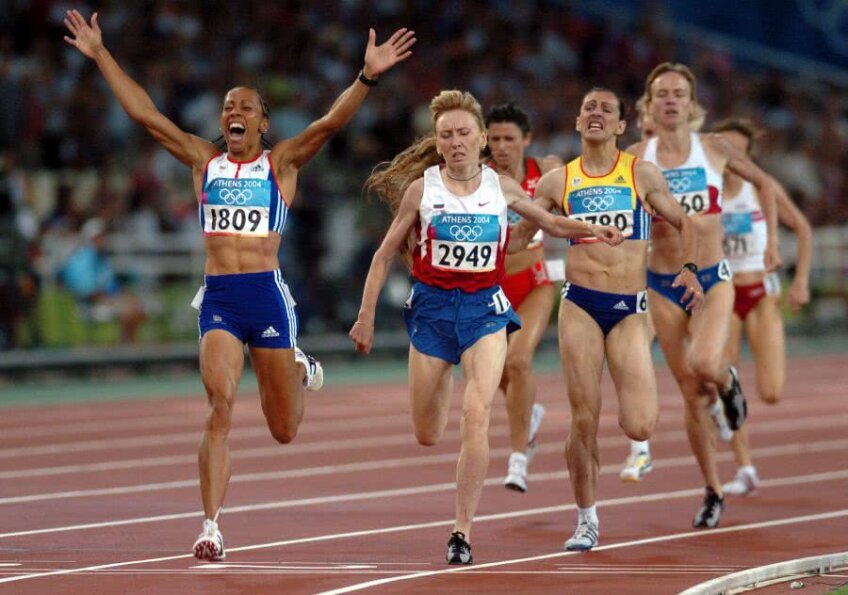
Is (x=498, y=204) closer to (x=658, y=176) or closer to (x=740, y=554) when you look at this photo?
(x=658, y=176)

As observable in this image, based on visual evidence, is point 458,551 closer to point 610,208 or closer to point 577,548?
point 577,548

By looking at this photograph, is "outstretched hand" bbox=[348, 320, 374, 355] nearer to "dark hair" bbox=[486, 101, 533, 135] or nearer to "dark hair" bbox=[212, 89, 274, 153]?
"dark hair" bbox=[212, 89, 274, 153]

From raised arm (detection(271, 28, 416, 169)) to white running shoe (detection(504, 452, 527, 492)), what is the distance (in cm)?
292

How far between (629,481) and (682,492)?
33 cm

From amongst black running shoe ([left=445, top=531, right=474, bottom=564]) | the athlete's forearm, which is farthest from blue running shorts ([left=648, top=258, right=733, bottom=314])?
the athlete's forearm

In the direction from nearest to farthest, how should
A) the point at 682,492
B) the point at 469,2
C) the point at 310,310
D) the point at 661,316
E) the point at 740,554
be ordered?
the point at 740,554
the point at 661,316
the point at 682,492
the point at 310,310
the point at 469,2

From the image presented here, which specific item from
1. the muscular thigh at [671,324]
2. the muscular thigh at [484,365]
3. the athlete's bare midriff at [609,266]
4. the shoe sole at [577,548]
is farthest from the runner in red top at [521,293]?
the muscular thigh at [484,365]

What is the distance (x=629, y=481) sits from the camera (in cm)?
1192

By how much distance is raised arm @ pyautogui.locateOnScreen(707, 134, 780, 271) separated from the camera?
37.2 ft

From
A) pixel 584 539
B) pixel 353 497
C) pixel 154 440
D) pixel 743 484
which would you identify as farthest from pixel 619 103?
pixel 154 440

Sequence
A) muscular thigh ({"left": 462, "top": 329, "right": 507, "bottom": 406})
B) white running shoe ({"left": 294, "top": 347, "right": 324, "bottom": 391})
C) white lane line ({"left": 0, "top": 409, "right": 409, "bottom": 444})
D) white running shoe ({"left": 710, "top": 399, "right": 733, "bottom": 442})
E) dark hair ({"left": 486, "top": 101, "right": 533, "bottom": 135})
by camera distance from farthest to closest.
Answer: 1. white lane line ({"left": 0, "top": 409, "right": 409, "bottom": 444})
2. dark hair ({"left": 486, "top": 101, "right": 533, "bottom": 135})
3. white running shoe ({"left": 710, "top": 399, "right": 733, "bottom": 442})
4. white running shoe ({"left": 294, "top": 347, "right": 324, "bottom": 391})
5. muscular thigh ({"left": 462, "top": 329, "right": 507, "bottom": 406})

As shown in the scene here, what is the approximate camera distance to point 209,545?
8750mm

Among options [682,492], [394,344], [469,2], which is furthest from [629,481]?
[469,2]

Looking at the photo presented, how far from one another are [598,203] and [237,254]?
5.94ft
